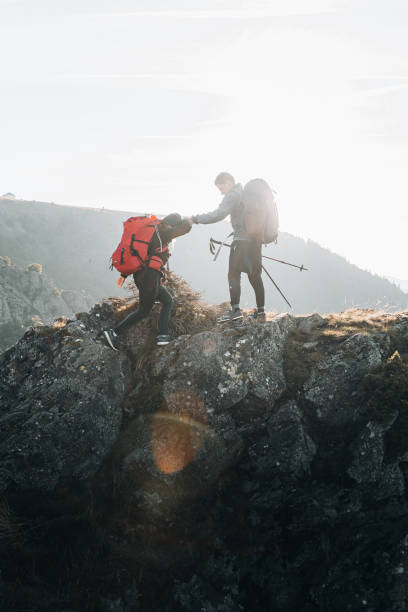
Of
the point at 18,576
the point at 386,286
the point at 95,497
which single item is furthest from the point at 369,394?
the point at 386,286

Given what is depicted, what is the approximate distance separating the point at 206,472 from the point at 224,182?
5.26m

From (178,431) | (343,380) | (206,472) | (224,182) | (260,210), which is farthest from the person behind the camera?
(224,182)

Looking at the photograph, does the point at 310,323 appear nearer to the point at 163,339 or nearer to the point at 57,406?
the point at 163,339

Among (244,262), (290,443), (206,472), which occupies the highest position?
(244,262)

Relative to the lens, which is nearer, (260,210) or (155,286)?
(155,286)

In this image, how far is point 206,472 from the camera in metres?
5.28

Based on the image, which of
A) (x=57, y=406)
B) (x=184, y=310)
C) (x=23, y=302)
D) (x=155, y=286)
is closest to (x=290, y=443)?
(x=184, y=310)

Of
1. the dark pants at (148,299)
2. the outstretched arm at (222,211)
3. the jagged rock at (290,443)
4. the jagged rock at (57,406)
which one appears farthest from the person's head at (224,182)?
the jagged rock at (290,443)

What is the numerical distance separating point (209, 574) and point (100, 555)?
154 centimetres

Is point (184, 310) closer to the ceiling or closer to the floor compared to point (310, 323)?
closer to the ceiling

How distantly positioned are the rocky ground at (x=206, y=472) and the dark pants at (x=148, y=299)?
47 cm

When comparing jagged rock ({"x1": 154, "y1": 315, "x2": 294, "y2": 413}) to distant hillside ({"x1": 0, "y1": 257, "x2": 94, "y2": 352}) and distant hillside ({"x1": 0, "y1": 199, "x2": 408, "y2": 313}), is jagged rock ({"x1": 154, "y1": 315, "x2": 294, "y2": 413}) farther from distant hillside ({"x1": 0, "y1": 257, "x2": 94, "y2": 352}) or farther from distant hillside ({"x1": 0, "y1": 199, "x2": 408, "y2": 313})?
distant hillside ({"x1": 0, "y1": 199, "x2": 408, "y2": 313})

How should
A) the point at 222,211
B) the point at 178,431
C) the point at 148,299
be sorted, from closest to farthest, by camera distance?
the point at 178,431 → the point at 148,299 → the point at 222,211

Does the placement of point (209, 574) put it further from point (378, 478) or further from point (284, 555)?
point (378, 478)
